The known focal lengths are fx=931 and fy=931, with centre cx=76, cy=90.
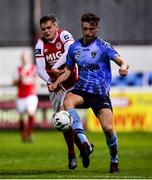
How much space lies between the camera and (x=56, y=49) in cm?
1484

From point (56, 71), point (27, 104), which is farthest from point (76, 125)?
point (27, 104)

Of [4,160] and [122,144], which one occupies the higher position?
[4,160]

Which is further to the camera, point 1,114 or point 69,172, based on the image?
point 1,114

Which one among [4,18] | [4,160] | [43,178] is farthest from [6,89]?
[43,178]

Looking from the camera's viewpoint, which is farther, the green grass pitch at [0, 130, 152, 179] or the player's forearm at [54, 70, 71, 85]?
the player's forearm at [54, 70, 71, 85]

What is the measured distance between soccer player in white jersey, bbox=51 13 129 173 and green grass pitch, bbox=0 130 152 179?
0.81 metres

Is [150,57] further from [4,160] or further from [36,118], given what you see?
[4,160]

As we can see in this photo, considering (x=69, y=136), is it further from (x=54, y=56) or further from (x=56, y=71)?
(x=54, y=56)

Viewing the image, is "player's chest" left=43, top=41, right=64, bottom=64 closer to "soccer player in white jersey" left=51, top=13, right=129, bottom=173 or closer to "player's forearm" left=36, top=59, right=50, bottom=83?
"player's forearm" left=36, top=59, right=50, bottom=83

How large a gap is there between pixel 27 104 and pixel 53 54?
10.1 metres

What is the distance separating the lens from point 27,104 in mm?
24906

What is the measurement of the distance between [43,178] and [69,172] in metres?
1.28

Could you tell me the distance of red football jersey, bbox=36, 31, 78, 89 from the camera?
1482 centimetres

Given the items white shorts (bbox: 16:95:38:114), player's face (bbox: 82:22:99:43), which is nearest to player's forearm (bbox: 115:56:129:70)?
player's face (bbox: 82:22:99:43)
